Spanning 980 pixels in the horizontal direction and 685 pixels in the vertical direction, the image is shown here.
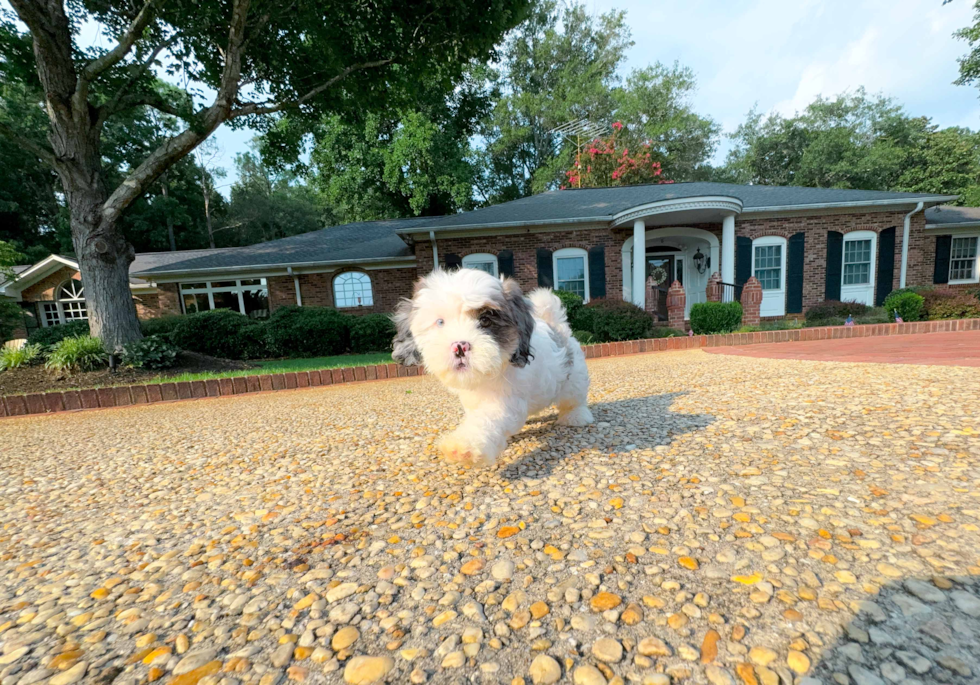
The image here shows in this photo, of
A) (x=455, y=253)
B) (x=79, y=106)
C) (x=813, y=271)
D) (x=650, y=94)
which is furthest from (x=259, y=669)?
(x=650, y=94)

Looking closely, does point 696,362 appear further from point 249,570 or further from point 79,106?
point 79,106

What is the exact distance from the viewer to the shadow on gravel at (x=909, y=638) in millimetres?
948

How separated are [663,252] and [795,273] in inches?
170

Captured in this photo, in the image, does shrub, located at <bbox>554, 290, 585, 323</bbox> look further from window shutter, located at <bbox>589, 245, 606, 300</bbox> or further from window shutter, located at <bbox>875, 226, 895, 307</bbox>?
window shutter, located at <bbox>875, 226, 895, 307</bbox>

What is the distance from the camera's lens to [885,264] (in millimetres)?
13695

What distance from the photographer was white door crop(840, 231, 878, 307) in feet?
44.6

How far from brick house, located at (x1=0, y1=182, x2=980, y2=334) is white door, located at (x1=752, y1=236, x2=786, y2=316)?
0.11 ft

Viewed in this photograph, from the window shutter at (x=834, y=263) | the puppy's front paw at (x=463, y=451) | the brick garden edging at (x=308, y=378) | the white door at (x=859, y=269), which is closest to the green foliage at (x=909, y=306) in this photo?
the brick garden edging at (x=308, y=378)

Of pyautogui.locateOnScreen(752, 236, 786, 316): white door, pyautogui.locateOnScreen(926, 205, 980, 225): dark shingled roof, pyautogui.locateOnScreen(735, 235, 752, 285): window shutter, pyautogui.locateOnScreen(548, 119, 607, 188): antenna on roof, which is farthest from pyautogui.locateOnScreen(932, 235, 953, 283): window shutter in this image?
pyautogui.locateOnScreen(548, 119, 607, 188): antenna on roof

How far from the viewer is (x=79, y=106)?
7.53 meters

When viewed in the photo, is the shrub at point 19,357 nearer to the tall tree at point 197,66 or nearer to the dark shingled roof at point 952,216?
the tall tree at point 197,66

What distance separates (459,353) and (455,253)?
12459 millimetres

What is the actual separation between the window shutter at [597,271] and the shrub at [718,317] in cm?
470

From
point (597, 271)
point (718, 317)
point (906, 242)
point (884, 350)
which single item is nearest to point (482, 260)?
point (597, 271)
